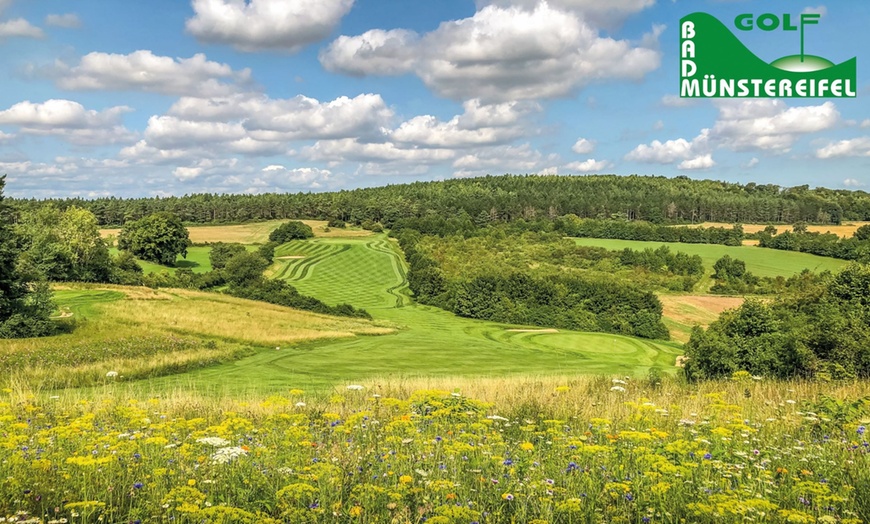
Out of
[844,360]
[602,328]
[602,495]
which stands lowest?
[602,328]

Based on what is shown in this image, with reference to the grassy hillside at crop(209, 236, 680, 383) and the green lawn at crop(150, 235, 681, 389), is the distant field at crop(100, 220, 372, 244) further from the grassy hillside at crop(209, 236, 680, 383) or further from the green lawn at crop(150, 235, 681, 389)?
the green lawn at crop(150, 235, 681, 389)

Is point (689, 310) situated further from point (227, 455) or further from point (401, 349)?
point (227, 455)

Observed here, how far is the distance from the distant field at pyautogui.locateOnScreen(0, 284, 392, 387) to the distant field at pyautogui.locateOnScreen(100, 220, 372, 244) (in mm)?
77062

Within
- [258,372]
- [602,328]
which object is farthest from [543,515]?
[602,328]

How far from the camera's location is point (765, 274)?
109m

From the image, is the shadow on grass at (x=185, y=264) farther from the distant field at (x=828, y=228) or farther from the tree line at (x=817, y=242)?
the distant field at (x=828, y=228)

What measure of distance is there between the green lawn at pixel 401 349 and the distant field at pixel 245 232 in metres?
24.7

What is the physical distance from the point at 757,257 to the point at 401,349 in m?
111

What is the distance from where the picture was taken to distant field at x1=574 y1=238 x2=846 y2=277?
367ft

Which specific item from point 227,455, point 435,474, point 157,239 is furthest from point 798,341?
point 157,239

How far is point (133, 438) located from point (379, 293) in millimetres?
94330

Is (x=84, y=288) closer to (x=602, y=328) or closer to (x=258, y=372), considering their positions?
(x=258, y=372)

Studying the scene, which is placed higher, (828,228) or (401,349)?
(828,228)

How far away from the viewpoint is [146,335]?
120ft
